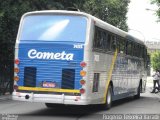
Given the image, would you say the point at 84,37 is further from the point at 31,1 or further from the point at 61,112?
the point at 31,1

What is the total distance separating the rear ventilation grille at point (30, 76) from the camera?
54.9 feet

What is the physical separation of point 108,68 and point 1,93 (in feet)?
36.8

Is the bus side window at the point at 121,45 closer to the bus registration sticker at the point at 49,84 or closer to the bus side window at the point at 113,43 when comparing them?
the bus side window at the point at 113,43

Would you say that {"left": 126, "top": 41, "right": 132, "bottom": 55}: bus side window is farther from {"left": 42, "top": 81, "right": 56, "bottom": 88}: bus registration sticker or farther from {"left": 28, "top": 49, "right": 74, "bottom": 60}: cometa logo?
{"left": 42, "top": 81, "right": 56, "bottom": 88}: bus registration sticker

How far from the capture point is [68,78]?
16.5 m

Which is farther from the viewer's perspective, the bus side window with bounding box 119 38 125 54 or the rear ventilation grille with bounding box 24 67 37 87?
the bus side window with bounding box 119 38 125 54

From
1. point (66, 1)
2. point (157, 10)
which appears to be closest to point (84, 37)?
point (157, 10)

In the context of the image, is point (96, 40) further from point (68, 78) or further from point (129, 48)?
point (129, 48)

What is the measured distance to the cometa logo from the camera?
16578 mm

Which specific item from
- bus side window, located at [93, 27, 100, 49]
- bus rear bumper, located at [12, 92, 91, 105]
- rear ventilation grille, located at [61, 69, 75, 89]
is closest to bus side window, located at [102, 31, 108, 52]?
bus side window, located at [93, 27, 100, 49]

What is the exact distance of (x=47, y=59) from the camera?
55.0ft

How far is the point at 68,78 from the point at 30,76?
129 centimetres

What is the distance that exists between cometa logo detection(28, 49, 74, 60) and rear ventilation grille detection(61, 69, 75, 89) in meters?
0.42

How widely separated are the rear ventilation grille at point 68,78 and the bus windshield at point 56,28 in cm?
104
